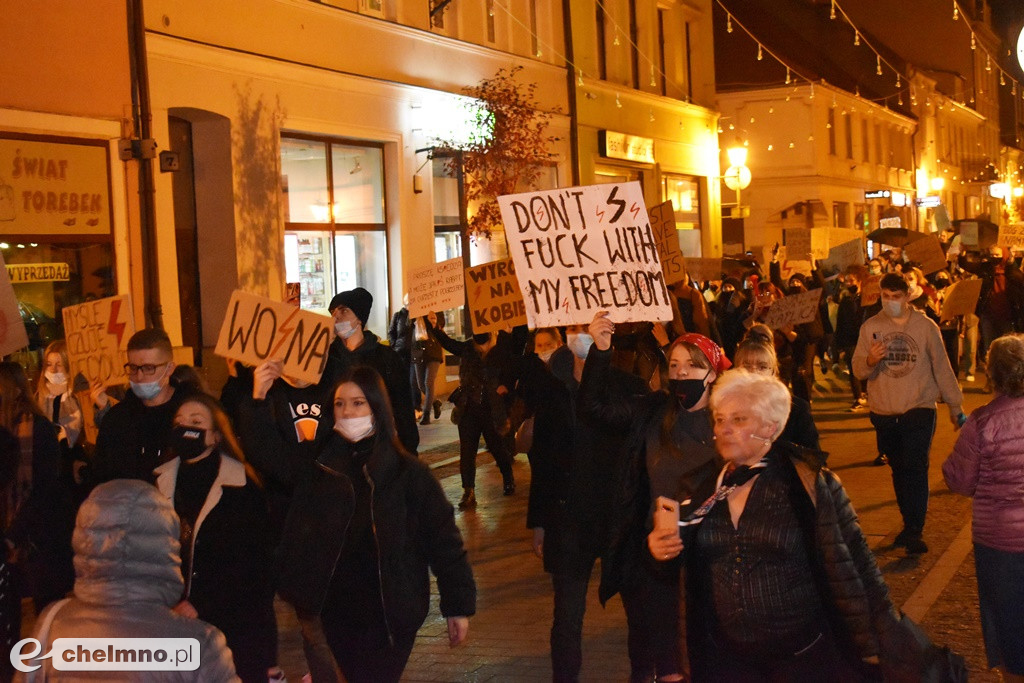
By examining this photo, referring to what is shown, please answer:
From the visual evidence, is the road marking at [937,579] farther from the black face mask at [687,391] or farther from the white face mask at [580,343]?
the black face mask at [687,391]

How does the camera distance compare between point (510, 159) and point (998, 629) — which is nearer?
point (998, 629)

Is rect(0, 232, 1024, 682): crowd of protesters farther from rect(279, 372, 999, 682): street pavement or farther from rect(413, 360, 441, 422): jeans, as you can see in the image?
rect(413, 360, 441, 422): jeans

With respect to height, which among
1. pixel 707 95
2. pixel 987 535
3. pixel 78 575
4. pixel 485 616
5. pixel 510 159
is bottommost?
pixel 485 616

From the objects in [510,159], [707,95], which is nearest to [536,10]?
[510,159]

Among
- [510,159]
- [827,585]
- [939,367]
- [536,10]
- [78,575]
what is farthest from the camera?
[536,10]

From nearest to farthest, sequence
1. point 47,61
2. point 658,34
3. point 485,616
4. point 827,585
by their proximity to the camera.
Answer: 1. point 827,585
2. point 485,616
3. point 47,61
4. point 658,34

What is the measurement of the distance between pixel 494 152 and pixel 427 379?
4.13 meters

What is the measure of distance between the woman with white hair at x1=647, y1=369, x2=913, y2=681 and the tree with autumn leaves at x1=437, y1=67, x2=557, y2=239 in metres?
15.2

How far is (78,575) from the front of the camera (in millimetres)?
3074

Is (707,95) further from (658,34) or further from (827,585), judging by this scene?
(827,585)

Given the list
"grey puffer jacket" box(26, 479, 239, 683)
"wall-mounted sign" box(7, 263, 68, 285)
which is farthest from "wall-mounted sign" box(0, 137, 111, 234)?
"grey puffer jacket" box(26, 479, 239, 683)

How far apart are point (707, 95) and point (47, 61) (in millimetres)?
20960

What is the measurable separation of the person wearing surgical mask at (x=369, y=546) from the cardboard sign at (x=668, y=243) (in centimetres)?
754

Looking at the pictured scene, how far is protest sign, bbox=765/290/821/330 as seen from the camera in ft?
49.6
